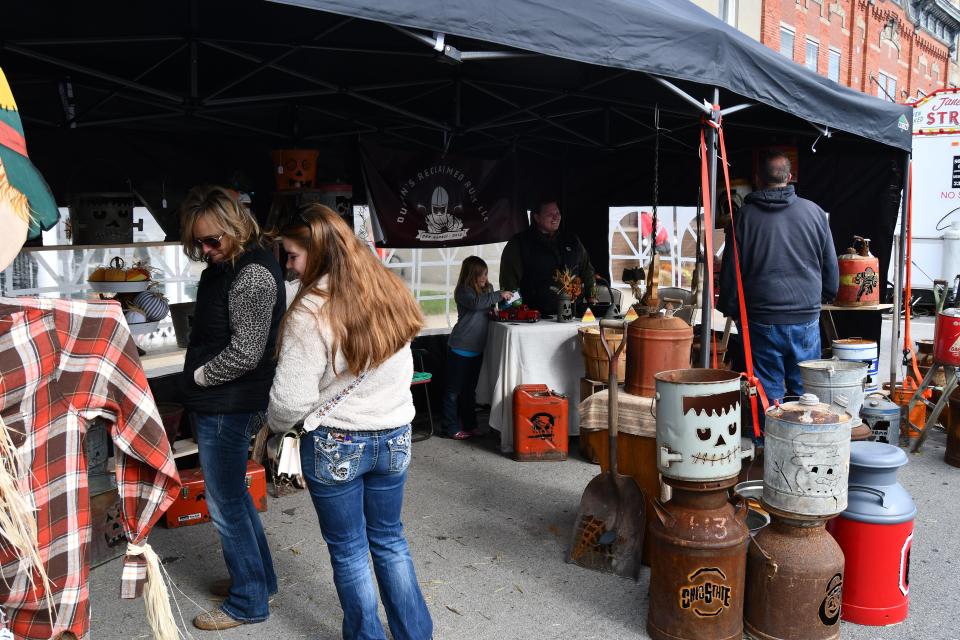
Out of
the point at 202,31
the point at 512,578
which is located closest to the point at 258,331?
the point at 512,578

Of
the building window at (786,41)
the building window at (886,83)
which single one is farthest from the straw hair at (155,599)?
the building window at (886,83)

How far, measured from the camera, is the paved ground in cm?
360

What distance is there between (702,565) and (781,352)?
7.34 feet

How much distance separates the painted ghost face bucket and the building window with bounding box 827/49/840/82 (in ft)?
76.2

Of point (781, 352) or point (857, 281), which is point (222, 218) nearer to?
point (781, 352)

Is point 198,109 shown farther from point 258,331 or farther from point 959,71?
point 959,71

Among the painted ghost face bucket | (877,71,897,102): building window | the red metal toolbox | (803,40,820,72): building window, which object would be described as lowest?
the red metal toolbox

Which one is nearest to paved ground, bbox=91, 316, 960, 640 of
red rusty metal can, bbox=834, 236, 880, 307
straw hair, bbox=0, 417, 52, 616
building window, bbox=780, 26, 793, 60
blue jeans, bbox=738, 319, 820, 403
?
blue jeans, bbox=738, 319, 820, 403

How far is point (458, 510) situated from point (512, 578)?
1.03 meters

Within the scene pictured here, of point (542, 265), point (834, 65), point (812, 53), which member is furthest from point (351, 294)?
point (834, 65)

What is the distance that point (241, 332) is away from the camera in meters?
3.24

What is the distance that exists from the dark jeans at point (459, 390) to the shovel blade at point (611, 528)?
8.71 ft

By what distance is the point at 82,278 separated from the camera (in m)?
10.0

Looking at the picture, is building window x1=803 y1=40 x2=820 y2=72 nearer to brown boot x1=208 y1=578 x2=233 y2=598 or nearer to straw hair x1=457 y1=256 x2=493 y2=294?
straw hair x1=457 y1=256 x2=493 y2=294
